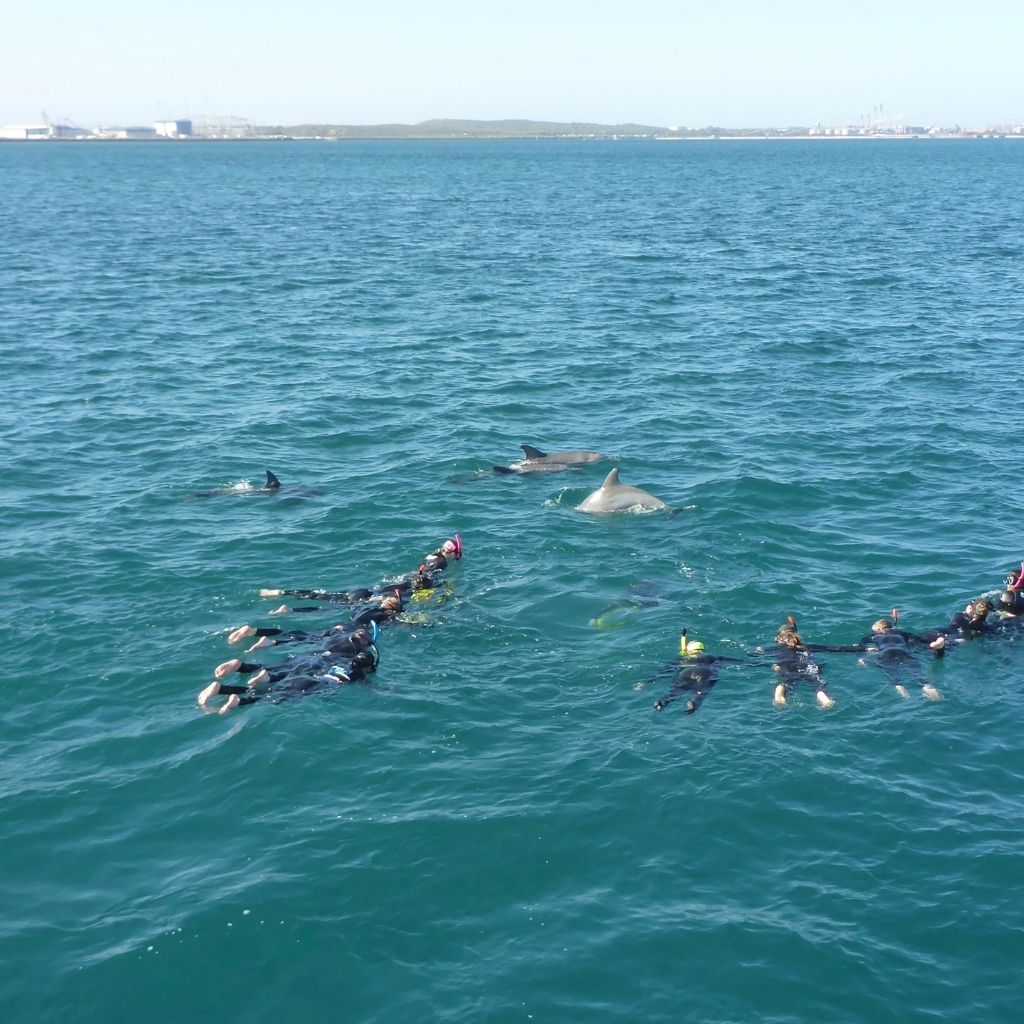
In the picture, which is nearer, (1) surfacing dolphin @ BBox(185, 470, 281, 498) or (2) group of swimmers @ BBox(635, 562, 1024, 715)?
(2) group of swimmers @ BBox(635, 562, 1024, 715)

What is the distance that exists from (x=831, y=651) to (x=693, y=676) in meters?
3.76

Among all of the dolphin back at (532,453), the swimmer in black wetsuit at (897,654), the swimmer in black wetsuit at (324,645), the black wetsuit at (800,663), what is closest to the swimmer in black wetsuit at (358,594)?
the swimmer in black wetsuit at (324,645)

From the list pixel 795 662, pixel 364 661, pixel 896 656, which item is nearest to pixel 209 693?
pixel 364 661

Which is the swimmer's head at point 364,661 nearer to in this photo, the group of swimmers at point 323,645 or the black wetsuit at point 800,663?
the group of swimmers at point 323,645

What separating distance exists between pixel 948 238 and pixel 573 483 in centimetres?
7184

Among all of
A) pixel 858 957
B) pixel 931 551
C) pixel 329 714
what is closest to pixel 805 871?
pixel 858 957

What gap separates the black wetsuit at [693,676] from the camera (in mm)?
22938

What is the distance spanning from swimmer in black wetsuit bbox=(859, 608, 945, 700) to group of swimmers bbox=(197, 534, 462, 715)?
34.9 feet

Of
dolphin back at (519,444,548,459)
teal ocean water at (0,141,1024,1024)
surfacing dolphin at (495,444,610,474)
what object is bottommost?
teal ocean water at (0,141,1024,1024)

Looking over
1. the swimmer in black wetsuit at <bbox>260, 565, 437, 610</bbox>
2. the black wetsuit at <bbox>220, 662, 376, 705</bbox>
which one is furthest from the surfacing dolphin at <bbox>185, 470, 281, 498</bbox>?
the black wetsuit at <bbox>220, 662, 376, 705</bbox>

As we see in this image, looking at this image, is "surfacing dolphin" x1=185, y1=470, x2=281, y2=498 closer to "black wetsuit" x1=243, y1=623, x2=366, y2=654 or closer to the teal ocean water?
the teal ocean water

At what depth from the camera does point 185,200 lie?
14538cm

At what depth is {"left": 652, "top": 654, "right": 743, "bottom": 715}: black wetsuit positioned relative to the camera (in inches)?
903

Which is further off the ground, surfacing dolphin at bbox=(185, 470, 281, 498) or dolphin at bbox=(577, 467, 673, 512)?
dolphin at bbox=(577, 467, 673, 512)
